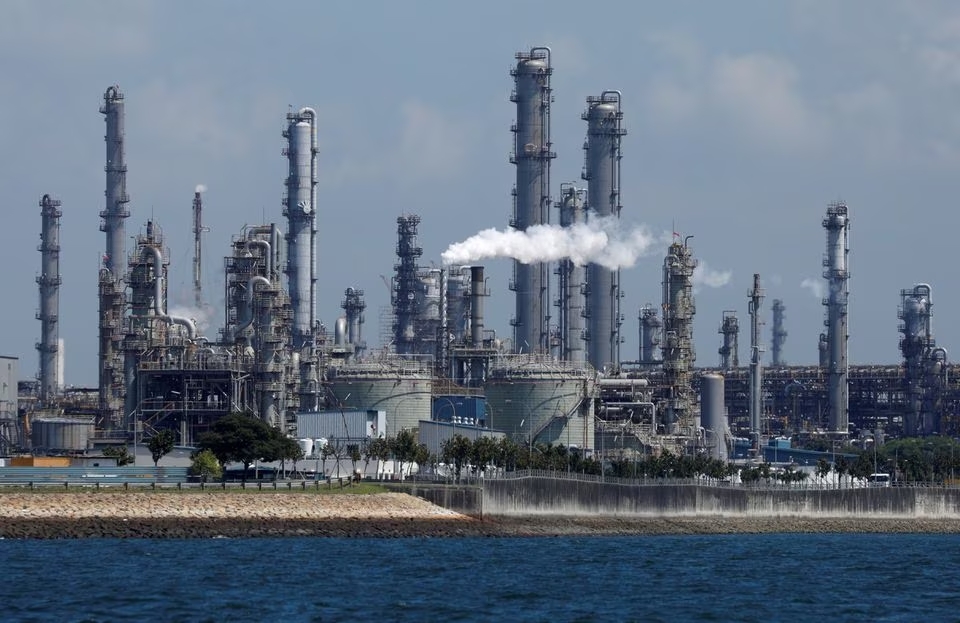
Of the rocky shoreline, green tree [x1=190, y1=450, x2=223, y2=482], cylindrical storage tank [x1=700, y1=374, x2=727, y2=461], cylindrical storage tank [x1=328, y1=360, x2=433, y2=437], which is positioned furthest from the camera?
cylindrical storage tank [x1=700, y1=374, x2=727, y2=461]

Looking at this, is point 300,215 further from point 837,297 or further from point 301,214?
point 837,297

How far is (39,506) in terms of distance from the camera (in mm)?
90750

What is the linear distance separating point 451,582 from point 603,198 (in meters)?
104

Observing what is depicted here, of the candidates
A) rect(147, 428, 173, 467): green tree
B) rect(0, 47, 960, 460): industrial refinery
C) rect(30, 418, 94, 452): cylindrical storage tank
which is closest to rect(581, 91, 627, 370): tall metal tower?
rect(0, 47, 960, 460): industrial refinery

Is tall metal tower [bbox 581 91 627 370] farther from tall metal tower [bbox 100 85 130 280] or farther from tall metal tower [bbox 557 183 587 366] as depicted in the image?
tall metal tower [bbox 100 85 130 280]

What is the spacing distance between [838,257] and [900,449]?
73.7 feet

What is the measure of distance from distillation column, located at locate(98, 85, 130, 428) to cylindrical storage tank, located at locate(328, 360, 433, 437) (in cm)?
1719

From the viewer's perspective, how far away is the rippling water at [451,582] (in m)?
62.4

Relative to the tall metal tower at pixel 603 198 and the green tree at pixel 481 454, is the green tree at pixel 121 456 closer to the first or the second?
the green tree at pixel 481 454

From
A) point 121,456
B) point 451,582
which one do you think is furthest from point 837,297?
point 451,582

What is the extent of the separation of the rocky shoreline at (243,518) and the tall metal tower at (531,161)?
63.9 m

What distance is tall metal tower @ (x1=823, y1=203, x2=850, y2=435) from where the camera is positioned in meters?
187

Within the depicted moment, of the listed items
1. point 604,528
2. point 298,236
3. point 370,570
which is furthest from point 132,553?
point 298,236

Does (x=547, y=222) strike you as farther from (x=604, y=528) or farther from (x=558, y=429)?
(x=604, y=528)
